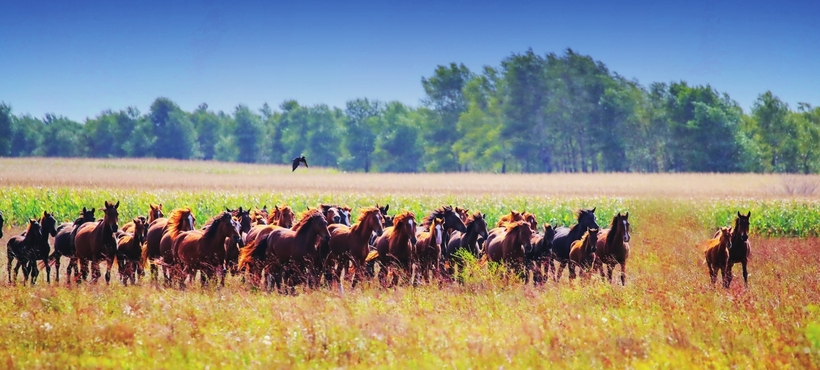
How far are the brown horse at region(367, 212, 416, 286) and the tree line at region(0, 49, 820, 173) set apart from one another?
55.3 m

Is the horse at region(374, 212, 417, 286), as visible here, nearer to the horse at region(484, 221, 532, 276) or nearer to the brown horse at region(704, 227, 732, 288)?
the horse at region(484, 221, 532, 276)

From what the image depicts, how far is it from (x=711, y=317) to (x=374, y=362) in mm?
5162

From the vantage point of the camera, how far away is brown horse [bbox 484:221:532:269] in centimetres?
1709

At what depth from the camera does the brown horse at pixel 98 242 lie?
55.7ft

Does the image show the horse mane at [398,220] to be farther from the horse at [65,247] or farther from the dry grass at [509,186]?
the dry grass at [509,186]

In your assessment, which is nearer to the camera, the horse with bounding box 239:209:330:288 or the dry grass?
the horse with bounding box 239:209:330:288

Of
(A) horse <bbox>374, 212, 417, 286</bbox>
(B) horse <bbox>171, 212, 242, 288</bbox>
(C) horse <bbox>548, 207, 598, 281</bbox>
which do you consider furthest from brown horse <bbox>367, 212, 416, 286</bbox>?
(C) horse <bbox>548, 207, 598, 281</bbox>

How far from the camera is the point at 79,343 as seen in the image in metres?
11.1

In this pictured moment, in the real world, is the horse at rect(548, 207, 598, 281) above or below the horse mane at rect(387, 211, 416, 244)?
below

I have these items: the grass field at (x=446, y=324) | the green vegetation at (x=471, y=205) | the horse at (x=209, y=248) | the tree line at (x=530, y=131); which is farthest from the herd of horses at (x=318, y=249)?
the tree line at (x=530, y=131)

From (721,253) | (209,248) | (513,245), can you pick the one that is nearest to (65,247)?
(209,248)

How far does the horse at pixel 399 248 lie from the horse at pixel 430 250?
0.95ft

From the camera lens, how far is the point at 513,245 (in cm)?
1728

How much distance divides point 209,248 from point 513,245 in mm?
5983
